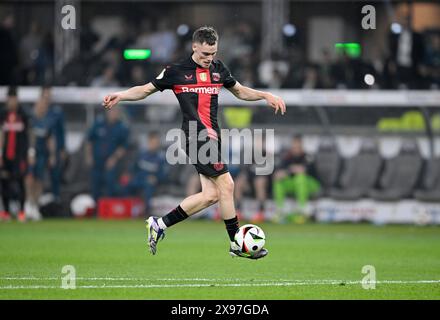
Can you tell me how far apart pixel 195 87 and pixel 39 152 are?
1075 centimetres

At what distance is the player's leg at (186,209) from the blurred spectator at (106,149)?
34.6 feet

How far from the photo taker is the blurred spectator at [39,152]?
21016mm

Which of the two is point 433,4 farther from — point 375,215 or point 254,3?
point 375,215

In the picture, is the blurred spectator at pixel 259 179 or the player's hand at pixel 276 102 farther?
the blurred spectator at pixel 259 179

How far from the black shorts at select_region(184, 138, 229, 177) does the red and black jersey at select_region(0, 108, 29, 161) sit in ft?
33.2

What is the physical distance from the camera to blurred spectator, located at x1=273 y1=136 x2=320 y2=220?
2136 centimetres

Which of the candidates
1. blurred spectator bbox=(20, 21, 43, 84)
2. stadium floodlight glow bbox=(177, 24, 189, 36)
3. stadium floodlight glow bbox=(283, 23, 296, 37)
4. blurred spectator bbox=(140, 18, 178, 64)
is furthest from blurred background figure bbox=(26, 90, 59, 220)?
stadium floodlight glow bbox=(283, 23, 296, 37)

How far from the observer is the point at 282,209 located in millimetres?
21547

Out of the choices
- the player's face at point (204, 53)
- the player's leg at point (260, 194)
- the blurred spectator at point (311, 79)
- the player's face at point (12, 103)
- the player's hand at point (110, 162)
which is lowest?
the player's leg at point (260, 194)

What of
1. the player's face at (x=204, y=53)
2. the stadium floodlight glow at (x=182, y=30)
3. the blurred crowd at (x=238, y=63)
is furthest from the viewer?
the stadium floodlight glow at (x=182, y=30)

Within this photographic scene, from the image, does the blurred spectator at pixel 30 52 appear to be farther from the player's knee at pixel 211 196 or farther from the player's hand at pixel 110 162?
the player's knee at pixel 211 196

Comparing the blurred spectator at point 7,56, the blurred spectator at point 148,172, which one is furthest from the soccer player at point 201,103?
the blurred spectator at point 7,56
